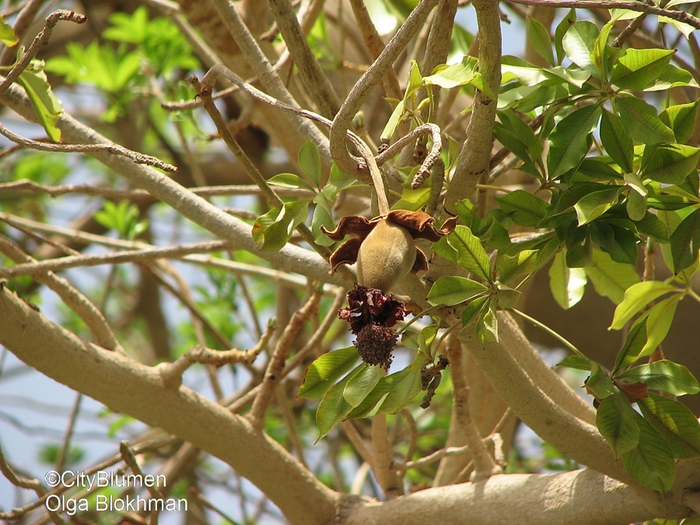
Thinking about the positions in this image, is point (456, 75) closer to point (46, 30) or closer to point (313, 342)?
point (46, 30)

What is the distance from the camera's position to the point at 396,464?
4.18ft

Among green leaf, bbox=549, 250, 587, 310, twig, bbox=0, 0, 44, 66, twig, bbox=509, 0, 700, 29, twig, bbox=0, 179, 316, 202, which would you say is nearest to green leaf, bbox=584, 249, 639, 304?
green leaf, bbox=549, 250, 587, 310

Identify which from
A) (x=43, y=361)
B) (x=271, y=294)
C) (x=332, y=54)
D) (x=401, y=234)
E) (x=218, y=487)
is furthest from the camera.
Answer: (x=271, y=294)

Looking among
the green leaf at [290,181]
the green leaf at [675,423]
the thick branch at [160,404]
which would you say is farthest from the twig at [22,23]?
the green leaf at [675,423]

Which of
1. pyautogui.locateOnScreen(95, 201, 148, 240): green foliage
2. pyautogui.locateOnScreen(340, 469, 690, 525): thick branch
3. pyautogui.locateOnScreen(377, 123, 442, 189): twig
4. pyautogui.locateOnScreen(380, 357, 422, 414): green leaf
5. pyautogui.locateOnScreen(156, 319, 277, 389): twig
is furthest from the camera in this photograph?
pyautogui.locateOnScreen(95, 201, 148, 240): green foliage

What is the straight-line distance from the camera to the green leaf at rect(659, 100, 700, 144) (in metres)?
0.71

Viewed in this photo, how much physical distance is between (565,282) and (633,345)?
0.73ft

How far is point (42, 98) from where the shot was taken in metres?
0.96

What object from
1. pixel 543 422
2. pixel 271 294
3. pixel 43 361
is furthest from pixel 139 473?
pixel 271 294

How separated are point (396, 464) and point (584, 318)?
69cm

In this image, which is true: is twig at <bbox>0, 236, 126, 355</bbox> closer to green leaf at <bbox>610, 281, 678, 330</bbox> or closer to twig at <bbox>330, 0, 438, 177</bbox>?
twig at <bbox>330, 0, 438, 177</bbox>

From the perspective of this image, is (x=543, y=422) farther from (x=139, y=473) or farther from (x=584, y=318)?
(x=584, y=318)

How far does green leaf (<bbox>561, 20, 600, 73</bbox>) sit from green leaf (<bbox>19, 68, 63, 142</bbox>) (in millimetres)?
710

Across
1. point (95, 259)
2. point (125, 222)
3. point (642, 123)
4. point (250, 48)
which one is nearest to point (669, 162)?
point (642, 123)
